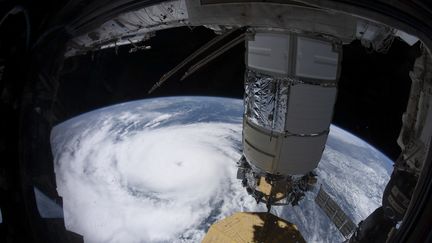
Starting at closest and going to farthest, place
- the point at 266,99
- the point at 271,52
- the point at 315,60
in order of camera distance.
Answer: the point at 315,60 → the point at 271,52 → the point at 266,99

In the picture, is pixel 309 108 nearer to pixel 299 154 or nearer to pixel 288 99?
pixel 288 99

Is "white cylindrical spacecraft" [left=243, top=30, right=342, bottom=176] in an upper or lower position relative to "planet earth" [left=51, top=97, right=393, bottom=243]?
upper

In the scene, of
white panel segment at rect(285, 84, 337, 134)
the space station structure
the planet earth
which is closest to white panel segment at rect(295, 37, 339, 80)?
the space station structure

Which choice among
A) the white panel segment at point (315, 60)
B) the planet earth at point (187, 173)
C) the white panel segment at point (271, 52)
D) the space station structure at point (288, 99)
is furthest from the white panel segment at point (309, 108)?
the planet earth at point (187, 173)

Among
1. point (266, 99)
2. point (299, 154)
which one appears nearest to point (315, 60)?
point (266, 99)

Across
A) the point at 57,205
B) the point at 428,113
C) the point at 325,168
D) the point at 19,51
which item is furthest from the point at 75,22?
the point at 325,168

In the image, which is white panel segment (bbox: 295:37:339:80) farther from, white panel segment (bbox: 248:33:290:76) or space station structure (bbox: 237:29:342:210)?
white panel segment (bbox: 248:33:290:76)

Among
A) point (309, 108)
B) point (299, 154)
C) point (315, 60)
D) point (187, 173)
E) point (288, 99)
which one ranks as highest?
point (315, 60)
